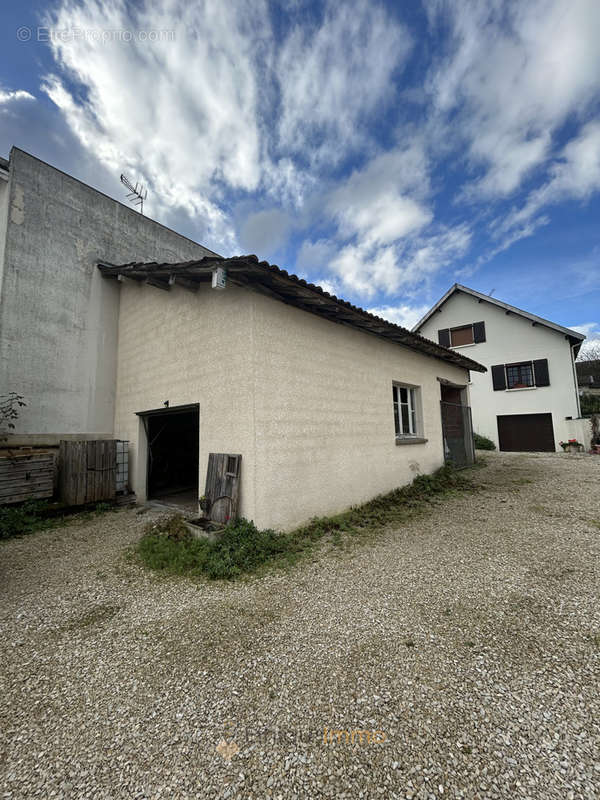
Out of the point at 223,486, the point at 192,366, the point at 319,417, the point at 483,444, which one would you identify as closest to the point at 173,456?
the point at 192,366

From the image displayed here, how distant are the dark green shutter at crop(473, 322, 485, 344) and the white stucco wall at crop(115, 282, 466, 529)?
11.9 meters

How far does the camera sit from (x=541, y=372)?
1531 centimetres

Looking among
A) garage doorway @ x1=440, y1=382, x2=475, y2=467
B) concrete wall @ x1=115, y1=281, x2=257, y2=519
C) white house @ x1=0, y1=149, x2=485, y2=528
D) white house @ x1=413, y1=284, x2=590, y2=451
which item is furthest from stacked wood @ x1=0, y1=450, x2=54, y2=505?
white house @ x1=413, y1=284, x2=590, y2=451

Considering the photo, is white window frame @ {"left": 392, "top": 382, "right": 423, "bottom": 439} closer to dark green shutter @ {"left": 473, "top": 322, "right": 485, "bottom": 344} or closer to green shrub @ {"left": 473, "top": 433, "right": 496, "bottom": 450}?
green shrub @ {"left": 473, "top": 433, "right": 496, "bottom": 450}

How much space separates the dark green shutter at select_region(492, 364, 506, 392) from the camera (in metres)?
16.2

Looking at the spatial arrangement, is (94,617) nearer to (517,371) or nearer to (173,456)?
(173,456)

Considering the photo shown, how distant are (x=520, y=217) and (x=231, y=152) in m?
13.1

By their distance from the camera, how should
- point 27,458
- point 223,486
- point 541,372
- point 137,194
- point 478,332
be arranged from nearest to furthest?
point 223,486
point 27,458
point 137,194
point 541,372
point 478,332

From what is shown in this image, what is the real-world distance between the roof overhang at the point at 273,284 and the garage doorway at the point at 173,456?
11.4ft

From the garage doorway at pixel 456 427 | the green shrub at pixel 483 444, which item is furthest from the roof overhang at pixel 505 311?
the garage doorway at pixel 456 427

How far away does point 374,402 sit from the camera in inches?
267

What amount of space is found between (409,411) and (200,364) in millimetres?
5497

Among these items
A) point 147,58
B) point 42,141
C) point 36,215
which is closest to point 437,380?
point 147,58

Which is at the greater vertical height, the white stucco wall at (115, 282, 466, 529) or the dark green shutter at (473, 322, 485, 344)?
the dark green shutter at (473, 322, 485, 344)
